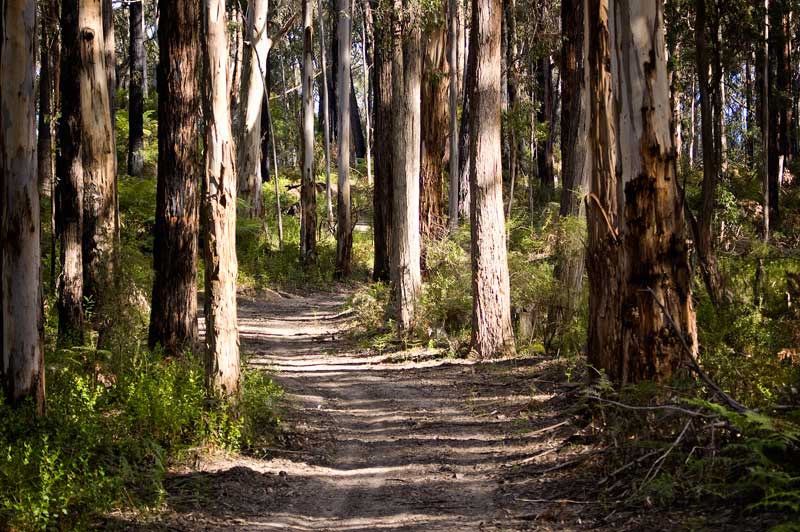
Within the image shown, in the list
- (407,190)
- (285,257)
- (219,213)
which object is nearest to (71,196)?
(219,213)

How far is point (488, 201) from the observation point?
12.6 meters

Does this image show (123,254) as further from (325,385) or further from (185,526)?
(185,526)

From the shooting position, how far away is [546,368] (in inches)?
457

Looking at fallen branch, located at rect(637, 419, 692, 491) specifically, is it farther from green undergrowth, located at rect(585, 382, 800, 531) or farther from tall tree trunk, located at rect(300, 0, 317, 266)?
tall tree trunk, located at rect(300, 0, 317, 266)

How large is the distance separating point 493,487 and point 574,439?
3.84 ft

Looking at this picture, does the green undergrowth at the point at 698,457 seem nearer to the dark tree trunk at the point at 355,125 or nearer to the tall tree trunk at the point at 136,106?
the tall tree trunk at the point at 136,106

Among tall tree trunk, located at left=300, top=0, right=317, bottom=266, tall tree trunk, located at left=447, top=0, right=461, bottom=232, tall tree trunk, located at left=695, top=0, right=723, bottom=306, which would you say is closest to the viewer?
tall tree trunk, located at left=695, top=0, right=723, bottom=306

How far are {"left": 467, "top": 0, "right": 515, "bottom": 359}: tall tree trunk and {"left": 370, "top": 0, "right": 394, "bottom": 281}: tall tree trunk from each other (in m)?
5.07

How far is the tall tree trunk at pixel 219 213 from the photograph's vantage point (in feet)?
27.4

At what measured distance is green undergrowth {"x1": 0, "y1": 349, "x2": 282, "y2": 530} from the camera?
233 inches

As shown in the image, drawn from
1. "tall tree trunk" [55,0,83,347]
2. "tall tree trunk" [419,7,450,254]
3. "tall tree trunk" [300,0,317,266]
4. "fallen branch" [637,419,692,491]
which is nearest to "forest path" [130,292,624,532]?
"fallen branch" [637,419,692,491]

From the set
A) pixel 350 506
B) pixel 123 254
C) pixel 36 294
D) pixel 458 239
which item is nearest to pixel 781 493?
pixel 350 506

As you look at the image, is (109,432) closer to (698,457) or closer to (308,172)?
(698,457)

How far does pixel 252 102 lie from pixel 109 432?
20.0 m
